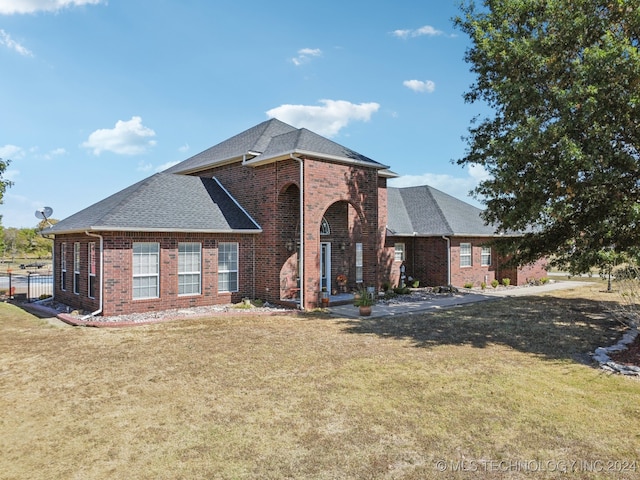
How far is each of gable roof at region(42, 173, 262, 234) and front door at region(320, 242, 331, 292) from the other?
3273 mm

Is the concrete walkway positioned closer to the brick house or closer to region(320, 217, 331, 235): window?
the brick house

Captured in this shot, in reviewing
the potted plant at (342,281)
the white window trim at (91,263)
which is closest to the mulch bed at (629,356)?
the potted plant at (342,281)

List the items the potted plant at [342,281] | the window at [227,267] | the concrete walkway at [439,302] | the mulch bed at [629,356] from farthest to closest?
the potted plant at [342,281] < the window at [227,267] < the concrete walkway at [439,302] < the mulch bed at [629,356]

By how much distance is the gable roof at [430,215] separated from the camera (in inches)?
893

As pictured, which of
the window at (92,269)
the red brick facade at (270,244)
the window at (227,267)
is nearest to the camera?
the red brick facade at (270,244)

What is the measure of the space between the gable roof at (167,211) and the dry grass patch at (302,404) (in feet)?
12.9

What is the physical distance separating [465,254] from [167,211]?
16322 mm

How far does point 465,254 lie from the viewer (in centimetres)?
2323

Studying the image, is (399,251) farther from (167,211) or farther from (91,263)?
(91,263)

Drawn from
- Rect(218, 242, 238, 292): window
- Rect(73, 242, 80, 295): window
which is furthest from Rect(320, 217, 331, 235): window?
Rect(73, 242, 80, 295): window

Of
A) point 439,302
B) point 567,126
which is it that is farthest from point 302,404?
point 439,302

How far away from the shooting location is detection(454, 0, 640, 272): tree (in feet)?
32.5

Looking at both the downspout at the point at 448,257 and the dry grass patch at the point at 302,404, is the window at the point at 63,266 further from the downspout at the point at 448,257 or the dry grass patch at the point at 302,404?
the downspout at the point at 448,257

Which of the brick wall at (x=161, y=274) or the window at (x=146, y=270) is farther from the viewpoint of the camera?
the window at (x=146, y=270)
